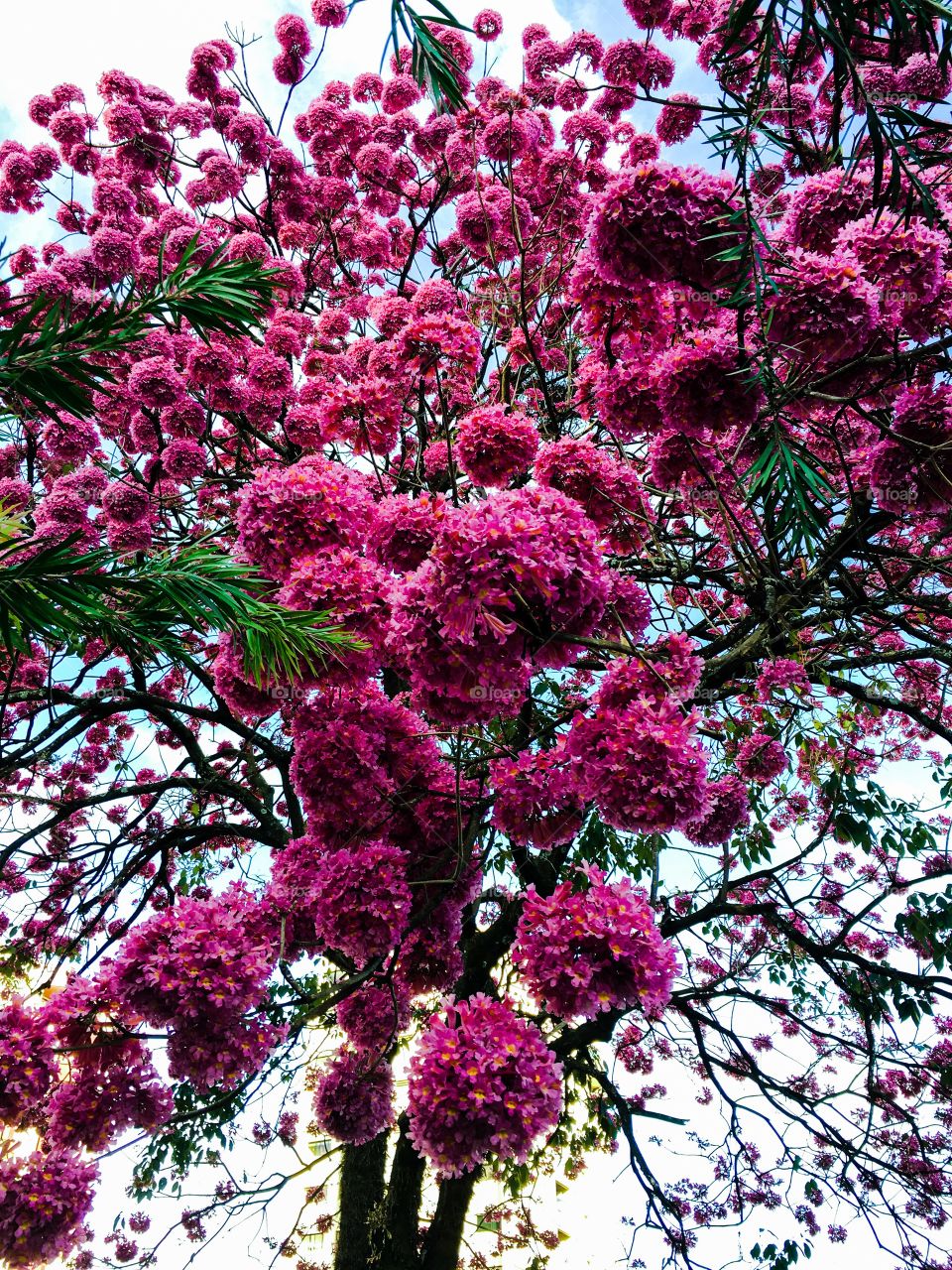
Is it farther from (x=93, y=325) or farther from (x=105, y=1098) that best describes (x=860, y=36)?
(x=105, y=1098)

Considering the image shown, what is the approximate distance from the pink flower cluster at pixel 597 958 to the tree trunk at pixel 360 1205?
3.79 metres

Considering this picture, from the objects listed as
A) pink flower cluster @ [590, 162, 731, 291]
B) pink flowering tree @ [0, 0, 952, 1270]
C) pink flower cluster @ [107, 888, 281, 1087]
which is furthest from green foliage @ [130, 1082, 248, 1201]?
pink flower cluster @ [590, 162, 731, 291]

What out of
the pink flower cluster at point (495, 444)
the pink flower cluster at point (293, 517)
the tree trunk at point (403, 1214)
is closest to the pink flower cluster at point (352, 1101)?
the tree trunk at point (403, 1214)

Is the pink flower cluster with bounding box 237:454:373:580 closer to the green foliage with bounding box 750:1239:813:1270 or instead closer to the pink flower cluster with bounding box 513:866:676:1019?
the pink flower cluster with bounding box 513:866:676:1019

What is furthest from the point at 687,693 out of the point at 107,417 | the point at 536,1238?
the point at 536,1238

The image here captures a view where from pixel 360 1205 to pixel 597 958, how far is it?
14.7ft

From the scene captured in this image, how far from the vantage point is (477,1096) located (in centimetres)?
200

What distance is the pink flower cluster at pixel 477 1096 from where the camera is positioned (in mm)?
2021

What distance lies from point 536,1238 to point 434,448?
709cm

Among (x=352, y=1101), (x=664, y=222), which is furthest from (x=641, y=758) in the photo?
(x=352, y=1101)

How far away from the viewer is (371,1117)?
3395mm

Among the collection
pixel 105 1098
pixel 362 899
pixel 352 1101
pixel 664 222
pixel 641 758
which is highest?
pixel 664 222

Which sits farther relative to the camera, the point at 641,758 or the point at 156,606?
the point at 156,606

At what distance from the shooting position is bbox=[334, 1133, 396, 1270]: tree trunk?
16.5ft
